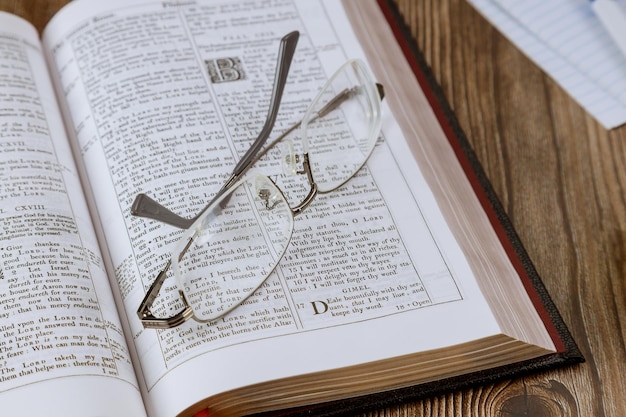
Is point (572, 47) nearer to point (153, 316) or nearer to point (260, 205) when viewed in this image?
point (260, 205)

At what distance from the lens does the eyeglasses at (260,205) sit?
0.59m

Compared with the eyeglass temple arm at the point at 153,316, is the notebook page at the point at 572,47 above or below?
above

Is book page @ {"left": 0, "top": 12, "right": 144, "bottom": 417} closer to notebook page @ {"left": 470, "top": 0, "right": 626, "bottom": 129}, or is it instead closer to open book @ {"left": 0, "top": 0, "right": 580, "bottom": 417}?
open book @ {"left": 0, "top": 0, "right": 580, "bottom": 417}

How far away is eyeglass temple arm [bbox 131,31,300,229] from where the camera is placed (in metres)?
0.61

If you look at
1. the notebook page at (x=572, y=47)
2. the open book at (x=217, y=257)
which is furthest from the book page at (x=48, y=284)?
the notebook page at (x=572, y=47)

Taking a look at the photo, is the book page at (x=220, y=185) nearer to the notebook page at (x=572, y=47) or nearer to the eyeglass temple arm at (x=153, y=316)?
the eyeglass temple arm at (x=153, y=316)

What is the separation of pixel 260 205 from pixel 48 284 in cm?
17

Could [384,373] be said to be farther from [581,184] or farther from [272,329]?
[581,184]

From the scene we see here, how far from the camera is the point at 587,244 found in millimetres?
701

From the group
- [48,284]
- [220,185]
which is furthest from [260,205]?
[48,284]

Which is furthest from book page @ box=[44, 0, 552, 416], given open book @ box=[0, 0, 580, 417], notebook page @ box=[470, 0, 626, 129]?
notebook page @ box=[470, 0, 626, 129]

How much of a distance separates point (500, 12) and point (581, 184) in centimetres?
24

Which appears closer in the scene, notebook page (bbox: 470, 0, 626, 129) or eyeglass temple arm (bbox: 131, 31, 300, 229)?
eyeglass temple arm (bbox: 131, 31, 300, 229)

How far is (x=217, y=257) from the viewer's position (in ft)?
2.01
